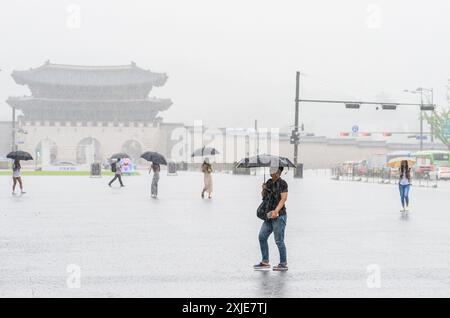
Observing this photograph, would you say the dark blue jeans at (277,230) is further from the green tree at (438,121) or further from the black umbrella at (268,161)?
the green tree at (438,121)

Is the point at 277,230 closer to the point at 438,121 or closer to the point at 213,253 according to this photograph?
the point at 213,253

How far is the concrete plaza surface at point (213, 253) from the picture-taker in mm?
7426

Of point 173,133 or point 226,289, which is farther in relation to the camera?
point 173,133

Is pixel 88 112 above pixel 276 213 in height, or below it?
above

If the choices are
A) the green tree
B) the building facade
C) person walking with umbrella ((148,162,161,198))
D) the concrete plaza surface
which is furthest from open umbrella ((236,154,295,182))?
the building facade

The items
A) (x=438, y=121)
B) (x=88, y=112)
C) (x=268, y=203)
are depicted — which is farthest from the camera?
(x=88, y=112)

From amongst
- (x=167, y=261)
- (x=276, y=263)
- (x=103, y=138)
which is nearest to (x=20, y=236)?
(x=167, y=261)

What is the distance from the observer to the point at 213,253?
33.3 ft

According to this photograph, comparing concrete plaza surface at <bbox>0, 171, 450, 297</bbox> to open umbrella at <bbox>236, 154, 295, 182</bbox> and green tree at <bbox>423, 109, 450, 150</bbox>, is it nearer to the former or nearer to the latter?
open umbrella at <bbox>236, 154, 295, 182</bbox>

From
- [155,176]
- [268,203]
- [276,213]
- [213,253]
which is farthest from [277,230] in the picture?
[155,176]
